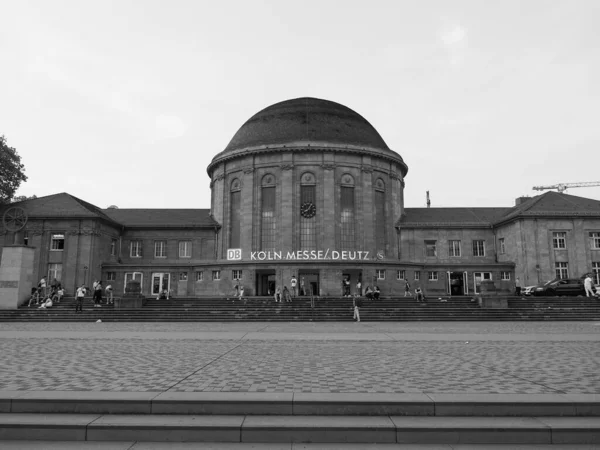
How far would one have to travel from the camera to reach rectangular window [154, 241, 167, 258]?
172ft

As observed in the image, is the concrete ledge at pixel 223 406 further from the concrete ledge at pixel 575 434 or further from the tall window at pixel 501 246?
the tall window at pixel 501 246

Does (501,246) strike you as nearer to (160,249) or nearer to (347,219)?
(347,219)

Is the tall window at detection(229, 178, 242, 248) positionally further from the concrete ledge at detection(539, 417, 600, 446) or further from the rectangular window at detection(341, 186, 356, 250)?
the concrete ledge at detection(539, 417, 600, 446)

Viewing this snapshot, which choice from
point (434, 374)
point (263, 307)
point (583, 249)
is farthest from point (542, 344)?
point (583, 249)

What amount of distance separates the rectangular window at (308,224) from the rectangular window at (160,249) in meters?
15.7

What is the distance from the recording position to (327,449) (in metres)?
5.49

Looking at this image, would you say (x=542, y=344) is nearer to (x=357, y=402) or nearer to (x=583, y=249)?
(x=357, y=402)

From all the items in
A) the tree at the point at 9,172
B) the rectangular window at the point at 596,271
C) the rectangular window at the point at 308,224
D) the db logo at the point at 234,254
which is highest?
the tree at the point at 9,172

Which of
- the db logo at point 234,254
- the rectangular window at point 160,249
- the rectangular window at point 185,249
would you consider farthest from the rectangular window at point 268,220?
the rectangular window at point 160,249

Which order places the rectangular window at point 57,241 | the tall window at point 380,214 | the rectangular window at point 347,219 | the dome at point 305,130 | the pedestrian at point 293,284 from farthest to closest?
the tall window at point 380,214 → the dome at point 305,130 → the rectangular window at point 347,219 → the rectangular window at point 57,241 → the pedestrian at point 293,284

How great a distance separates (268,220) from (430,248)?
17.5 meters

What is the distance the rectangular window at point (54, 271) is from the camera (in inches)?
1843

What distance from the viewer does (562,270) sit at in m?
45.8

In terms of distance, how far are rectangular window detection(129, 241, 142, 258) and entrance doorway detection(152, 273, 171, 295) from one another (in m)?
4.00
